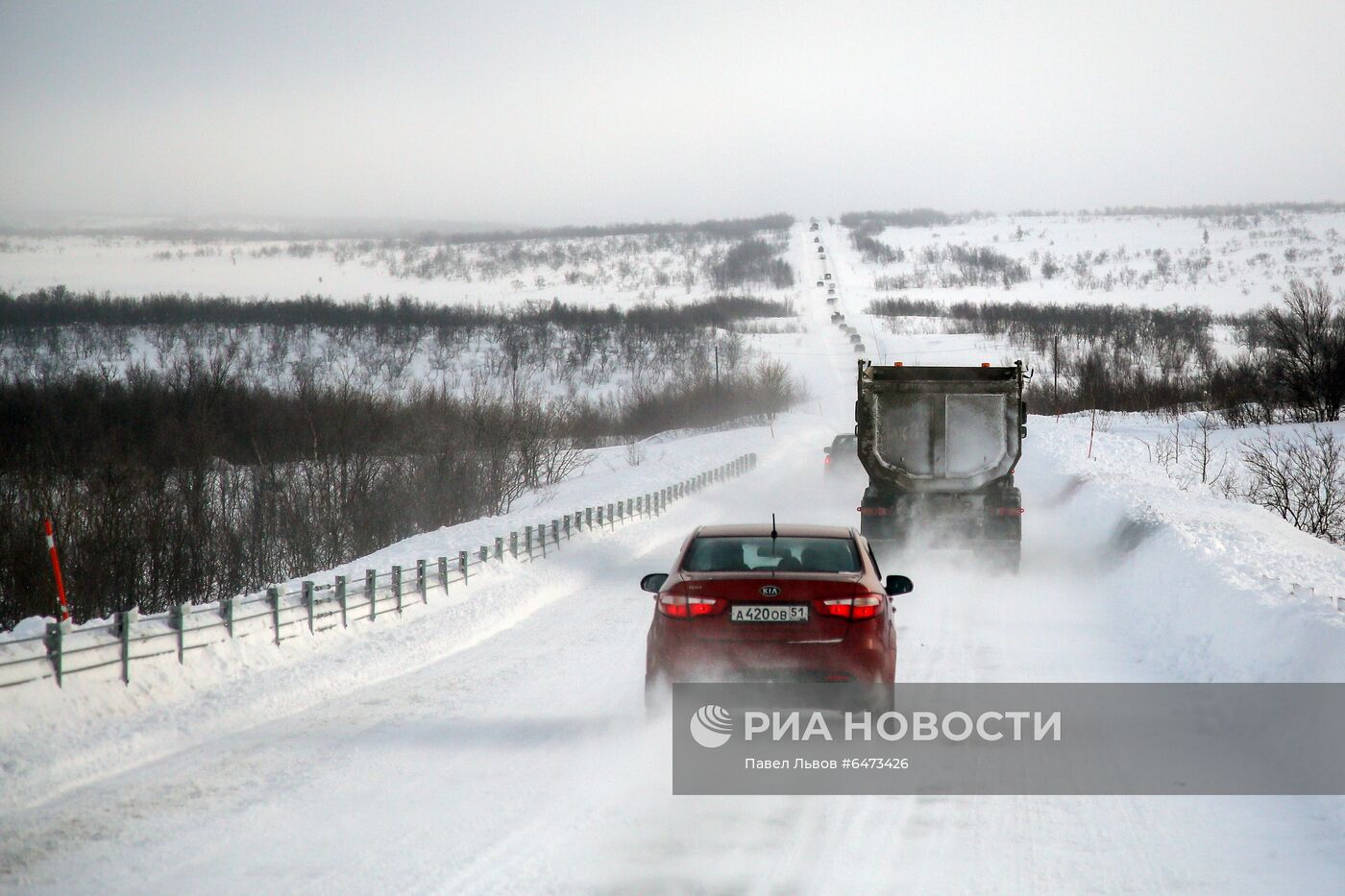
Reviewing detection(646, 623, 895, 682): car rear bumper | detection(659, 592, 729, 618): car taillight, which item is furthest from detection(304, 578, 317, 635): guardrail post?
detection(646, 623, 895, 682): car rear bumper

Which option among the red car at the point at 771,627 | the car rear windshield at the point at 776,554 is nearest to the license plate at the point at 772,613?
the red car at the point at 771,627

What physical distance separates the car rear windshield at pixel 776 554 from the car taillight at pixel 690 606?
0.46 m

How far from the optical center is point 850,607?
7895 millimetres

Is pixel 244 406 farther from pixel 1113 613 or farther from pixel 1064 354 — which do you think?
pixel 1064 354

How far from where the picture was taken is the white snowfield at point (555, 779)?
18.8 feet

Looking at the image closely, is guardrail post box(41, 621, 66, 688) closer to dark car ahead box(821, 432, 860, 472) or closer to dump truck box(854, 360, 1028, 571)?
dump truck box(854, 360, 1028, 571)

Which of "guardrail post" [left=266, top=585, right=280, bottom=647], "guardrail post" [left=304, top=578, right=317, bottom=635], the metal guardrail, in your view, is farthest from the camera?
"guardrail post" [left=304, top=578, right=317, bottom=635]

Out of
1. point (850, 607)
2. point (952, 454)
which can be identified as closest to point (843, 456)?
point (952, 454)

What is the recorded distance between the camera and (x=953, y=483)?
57.8ft

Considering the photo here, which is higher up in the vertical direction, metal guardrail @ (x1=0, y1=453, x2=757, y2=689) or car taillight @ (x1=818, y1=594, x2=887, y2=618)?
car taillight @ (x1=818, y1=594, x2=887, y2=618)

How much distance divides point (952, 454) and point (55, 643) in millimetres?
12748

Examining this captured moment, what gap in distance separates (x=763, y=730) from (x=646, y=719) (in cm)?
91

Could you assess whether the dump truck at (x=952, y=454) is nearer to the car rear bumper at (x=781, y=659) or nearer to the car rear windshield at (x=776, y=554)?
the car rear windshield at (x=776, y=554)

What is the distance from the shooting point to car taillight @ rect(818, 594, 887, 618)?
785 cm
